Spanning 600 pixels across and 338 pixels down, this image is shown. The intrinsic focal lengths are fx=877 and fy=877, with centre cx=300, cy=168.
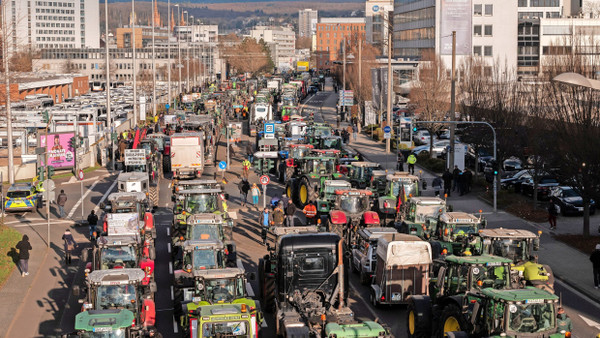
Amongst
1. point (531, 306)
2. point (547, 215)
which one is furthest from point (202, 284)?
point (547, 215)

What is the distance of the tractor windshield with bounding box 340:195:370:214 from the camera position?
35031 millimetres

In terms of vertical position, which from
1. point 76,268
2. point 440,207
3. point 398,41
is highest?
point 398,41

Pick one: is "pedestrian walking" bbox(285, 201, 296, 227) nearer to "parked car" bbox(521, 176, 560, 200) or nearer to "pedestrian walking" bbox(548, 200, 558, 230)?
"pedestrian walking" bbox(548, 200, 558, 230)

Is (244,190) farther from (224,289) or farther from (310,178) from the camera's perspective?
(224,289)

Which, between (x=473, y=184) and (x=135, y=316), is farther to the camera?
(x=473, y=184)

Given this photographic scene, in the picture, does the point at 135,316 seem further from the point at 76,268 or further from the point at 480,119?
the point at 480,119

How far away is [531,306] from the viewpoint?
18516 millimetres

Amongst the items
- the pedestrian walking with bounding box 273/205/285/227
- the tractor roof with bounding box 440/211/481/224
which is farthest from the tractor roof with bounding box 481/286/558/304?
the pedestrian walking with bounding box 273/205/285/227

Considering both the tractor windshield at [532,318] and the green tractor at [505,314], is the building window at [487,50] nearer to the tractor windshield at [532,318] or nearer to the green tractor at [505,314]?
the green tractor at [505,314]

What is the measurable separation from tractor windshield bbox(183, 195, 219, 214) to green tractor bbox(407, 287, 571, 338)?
1629 cm

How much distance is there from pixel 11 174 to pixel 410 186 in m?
24.4

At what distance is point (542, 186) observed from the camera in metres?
47.0

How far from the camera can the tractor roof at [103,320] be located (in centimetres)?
1875

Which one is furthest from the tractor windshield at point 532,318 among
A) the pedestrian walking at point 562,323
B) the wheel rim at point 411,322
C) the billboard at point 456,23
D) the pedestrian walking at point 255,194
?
the billboard at point 456,23
